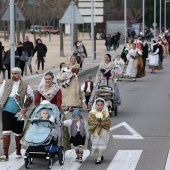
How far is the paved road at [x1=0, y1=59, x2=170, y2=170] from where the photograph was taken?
1225cm

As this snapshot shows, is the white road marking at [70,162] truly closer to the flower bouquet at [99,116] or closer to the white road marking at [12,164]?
the white road marking at [12,164]

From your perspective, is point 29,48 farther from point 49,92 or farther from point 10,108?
point 10,108

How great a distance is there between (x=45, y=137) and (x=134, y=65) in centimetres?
1983

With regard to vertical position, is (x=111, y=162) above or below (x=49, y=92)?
below

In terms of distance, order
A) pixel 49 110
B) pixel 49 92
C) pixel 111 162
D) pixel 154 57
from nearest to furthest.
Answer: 1. pixel 49 110
2. pixel 111 162
3. pixel 49 92
4. pixel 154 57

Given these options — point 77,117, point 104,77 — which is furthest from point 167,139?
point 104,77

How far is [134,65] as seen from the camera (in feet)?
103

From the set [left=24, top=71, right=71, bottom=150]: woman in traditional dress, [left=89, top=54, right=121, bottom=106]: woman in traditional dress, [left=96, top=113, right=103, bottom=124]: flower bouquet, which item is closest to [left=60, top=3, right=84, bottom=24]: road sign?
[left=89, top=54, right=121, bottom=106]: woman in traditional dress

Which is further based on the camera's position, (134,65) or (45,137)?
(134,65)

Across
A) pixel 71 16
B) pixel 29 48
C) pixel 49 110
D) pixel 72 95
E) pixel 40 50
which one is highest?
pixel 71 16

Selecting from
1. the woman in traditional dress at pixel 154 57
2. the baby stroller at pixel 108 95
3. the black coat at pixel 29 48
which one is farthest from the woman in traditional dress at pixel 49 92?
the woman in traditional dress at pixel 154 57

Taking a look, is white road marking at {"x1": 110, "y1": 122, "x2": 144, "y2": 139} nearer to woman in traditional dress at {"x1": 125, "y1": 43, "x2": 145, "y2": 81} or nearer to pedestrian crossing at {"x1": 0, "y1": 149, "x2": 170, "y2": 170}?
pedestrian crossing at {"x1": 0, "y1": 149, "x2": 170, "y2": 170}

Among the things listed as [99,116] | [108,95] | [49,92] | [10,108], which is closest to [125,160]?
[99,116]

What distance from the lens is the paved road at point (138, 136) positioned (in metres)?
12.2
